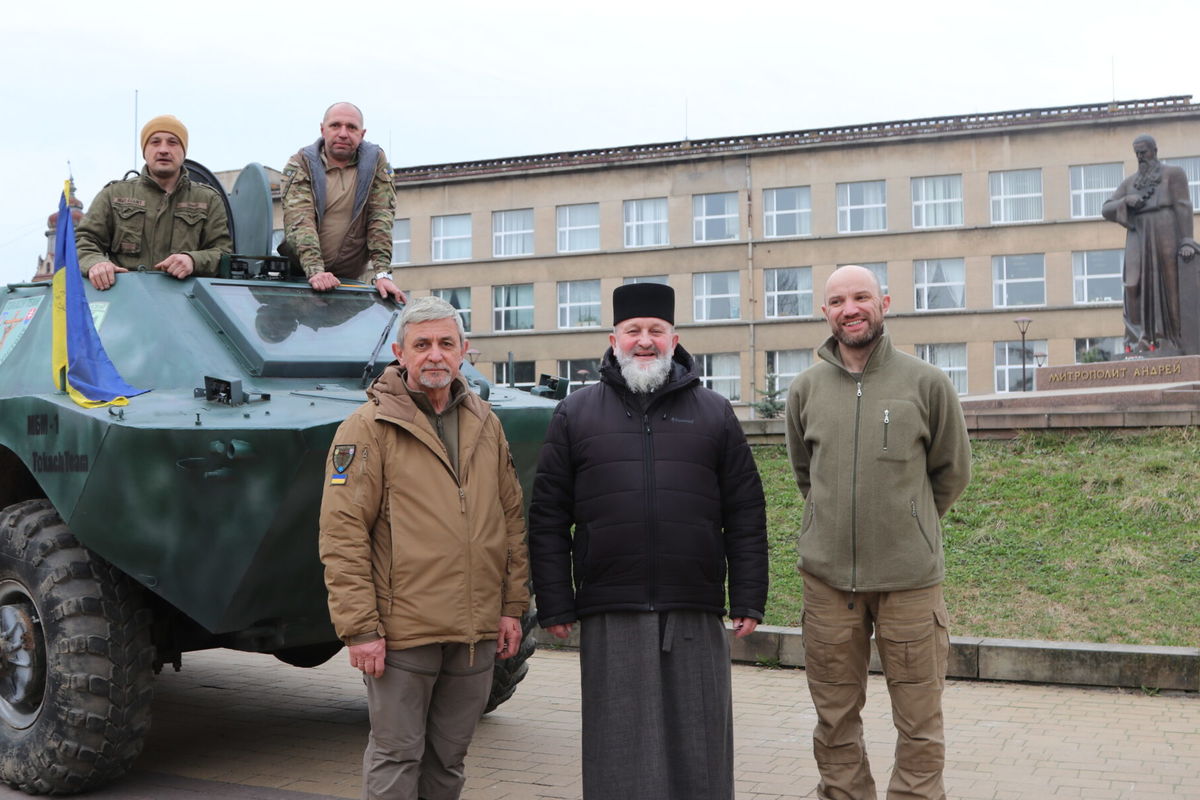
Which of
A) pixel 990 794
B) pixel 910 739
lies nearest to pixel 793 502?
pixel 990 794

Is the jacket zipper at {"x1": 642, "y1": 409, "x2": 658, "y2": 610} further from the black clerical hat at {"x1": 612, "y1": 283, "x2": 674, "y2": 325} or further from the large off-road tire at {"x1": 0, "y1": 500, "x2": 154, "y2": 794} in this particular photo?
the large off-road tire at {"x1": 0, "y1": 500, "x2": 154, "y2": 794}

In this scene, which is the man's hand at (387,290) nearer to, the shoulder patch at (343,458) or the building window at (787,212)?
the shoulder patch at (343,458)

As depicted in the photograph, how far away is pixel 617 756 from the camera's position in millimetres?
4391

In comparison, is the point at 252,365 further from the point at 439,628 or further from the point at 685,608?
the point at 685,608

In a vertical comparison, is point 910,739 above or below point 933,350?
below

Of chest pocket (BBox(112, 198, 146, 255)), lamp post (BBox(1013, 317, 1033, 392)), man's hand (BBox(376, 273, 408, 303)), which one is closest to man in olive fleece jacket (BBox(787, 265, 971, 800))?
man's hand (BBox(376, 273, 408, 303))

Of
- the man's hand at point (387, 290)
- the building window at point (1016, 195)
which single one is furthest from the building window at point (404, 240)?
the man's hand at point (387, 290)

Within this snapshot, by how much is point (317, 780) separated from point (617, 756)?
2.19 metres

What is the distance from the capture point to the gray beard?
4.46 metres

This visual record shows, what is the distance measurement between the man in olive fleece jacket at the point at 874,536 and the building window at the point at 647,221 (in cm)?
4410

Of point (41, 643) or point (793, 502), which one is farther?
point (793, 502)

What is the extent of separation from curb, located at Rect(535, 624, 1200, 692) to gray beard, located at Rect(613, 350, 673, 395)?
11.7 feet

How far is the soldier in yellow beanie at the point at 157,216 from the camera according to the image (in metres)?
6.77

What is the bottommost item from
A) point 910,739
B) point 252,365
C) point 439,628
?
point 910,739
